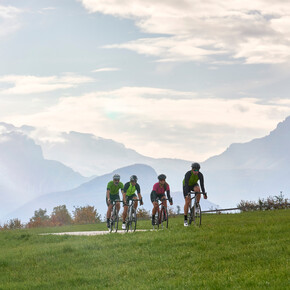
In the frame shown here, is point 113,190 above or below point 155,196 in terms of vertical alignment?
above

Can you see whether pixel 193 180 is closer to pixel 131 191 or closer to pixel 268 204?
pixel 131 191

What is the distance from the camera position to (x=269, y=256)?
14000 mm

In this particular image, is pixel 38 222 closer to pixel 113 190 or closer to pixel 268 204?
pixel 268 204

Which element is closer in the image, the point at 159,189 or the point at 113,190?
the point at 159,189

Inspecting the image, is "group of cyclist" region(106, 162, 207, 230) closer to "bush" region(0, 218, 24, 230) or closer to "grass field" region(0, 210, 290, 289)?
"grass field" region(0, 210, 290, 289)

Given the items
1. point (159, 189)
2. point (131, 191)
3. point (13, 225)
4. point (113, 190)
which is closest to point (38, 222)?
point (13, 225)

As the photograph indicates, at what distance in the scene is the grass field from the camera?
12.3m

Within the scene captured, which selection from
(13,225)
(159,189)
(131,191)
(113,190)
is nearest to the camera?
(159,189)

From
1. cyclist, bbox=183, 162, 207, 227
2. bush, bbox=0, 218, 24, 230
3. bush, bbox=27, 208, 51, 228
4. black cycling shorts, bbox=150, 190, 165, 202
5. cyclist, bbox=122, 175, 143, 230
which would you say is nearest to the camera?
cyclist, bbox=183, 162, 207, 227

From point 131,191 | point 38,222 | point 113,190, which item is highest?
point 38,222

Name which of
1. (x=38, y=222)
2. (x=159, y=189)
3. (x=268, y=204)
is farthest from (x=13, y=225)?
(x=159, y=189)

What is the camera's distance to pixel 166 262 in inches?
585

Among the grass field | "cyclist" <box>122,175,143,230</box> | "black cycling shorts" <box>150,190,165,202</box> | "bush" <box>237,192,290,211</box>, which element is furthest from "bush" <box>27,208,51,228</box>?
the grass field

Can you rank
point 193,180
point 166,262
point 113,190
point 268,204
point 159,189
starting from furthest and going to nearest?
1. point 268,204
2. point 113,190
3. point 159,189
4. point 193,180
5. point 166,262
